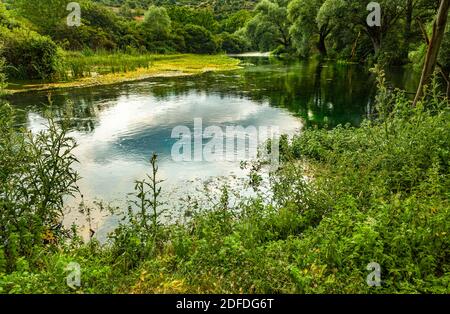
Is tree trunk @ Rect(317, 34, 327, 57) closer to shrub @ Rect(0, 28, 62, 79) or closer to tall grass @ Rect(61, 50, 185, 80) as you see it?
tall grass @ Rect(61, 50, 185, 80)

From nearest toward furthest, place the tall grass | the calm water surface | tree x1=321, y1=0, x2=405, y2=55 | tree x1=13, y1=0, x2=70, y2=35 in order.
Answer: the calm water surface → the tall grass → tree x1=321, y1=0, x2=405, y2=55 → tree x1=13, y1=0, x2=70, y2=35

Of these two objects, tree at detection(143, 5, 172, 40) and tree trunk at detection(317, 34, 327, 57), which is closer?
tree trunk at detection(317, 34, 327, 57)

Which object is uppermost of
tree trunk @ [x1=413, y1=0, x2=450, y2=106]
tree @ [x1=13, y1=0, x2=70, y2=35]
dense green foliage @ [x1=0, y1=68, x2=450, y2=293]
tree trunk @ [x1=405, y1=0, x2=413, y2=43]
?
tree @ [x1=13, y1=0, x2=70, y2=35]

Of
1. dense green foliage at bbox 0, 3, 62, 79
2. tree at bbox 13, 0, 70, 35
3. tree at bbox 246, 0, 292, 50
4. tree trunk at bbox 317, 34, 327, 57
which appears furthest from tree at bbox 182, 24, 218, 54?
dense green foliage at bbox 0, 3, 62, 79

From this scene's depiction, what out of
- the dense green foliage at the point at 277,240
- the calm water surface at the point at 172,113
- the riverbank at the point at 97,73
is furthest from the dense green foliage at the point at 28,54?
the dense green foliage at the point at 277,240

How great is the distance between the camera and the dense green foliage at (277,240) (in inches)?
139

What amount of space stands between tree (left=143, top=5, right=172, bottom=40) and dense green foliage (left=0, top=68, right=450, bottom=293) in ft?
171

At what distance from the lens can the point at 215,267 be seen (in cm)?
381

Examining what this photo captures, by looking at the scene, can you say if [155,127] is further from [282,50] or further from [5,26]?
[282,50]

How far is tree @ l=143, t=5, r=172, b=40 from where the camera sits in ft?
178

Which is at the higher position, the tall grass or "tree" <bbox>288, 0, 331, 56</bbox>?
"tree" <bbox>288, 0, 331, 56</bbox>

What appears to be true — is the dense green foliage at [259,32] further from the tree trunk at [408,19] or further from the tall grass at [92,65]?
the tall grass at [92,65]

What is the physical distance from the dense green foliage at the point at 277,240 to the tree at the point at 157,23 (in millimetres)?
52123
